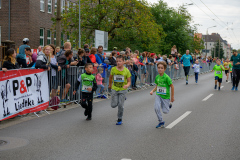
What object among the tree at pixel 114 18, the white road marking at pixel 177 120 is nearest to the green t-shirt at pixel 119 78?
the white road marking at pixel 177 120

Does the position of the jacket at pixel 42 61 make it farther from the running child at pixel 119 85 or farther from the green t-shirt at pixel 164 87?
the green t-shirt at pixel 164 87

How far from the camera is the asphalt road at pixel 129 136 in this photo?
19.3 ft

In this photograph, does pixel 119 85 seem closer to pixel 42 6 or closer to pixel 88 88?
pixel 88 88

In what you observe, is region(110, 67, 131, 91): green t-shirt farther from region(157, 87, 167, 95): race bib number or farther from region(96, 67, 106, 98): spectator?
region(96, 67, 106, 98): spectator

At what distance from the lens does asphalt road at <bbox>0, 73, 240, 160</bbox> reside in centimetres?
588

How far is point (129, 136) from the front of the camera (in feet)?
24.0

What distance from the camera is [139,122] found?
355 inches

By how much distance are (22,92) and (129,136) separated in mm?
3679

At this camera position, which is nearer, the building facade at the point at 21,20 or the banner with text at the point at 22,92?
the banner with text at the point at 22,92

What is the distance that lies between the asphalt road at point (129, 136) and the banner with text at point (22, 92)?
20.8 inches

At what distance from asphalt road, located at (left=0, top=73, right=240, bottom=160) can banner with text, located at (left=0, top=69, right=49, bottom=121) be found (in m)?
0.53

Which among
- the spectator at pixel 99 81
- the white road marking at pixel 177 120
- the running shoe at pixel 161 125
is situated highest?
the spectator at pixel 99 81

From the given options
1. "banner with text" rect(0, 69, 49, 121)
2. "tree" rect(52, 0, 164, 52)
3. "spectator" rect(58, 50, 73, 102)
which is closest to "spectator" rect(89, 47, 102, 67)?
"spectator" rect(58, 50, 73, 102)

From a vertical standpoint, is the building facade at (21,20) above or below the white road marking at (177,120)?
above
